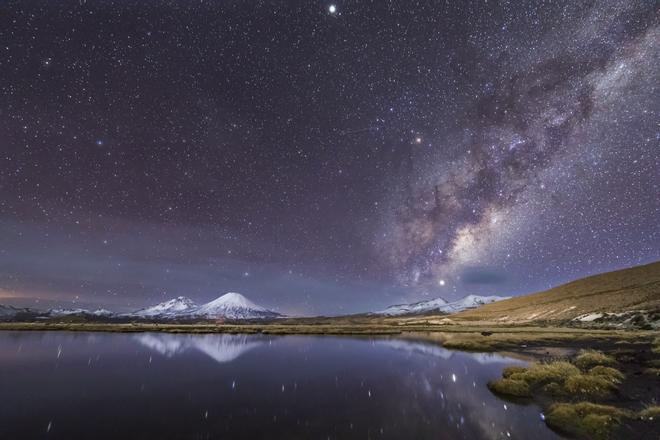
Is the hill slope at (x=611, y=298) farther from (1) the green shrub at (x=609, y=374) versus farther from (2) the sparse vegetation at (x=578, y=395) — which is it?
(2) the sparse vegetation at (x=578, y=395)

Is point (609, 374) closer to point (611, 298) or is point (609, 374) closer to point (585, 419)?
point (585, 419)

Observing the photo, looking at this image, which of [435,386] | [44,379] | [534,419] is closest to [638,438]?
[534,419]

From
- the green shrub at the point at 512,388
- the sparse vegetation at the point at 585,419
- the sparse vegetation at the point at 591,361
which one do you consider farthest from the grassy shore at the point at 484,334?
the sparse vegetation at the point at 585,419

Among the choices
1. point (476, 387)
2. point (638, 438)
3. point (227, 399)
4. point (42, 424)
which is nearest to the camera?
point (638, 438)

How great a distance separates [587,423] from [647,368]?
16.1 metres

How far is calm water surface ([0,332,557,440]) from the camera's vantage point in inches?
A: 542

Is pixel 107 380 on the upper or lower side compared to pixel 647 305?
lower

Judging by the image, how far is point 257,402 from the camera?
18531 millimetres

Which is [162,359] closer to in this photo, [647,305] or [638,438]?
[638,438]

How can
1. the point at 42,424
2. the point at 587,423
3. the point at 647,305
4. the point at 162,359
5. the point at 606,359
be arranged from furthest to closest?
the point at 647,305
the point at 162,359
the point at 606,359
the point at 42,424
the point at 587,423

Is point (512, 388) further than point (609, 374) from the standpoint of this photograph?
No

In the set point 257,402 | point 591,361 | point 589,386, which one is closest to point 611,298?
point 591,361

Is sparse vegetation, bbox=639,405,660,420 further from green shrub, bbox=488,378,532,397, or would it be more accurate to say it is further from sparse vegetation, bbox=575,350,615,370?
sparse vegetation, bbox=575,350,615,370

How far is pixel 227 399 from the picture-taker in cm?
1927
